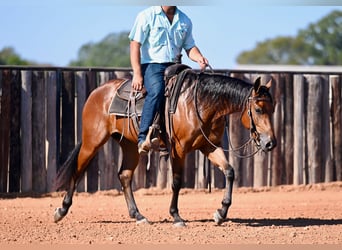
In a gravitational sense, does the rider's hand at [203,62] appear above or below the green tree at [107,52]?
below

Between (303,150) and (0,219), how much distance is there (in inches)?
261

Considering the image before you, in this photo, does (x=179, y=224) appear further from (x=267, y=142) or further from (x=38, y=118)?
(x=38, y=118)

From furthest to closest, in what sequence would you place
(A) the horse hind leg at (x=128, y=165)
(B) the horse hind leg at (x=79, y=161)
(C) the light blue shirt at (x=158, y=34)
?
(A) the horse hind leg at (x=128, y=165) → (B) the horse hind leg at (x=79, y=161) → (C) the light blue shirt at (x=158, y=34)

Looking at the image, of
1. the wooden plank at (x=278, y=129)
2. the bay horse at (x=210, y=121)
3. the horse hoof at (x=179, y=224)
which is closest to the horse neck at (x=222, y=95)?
the bay horse at (x=210, y=121)

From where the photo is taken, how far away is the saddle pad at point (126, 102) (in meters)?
11.2

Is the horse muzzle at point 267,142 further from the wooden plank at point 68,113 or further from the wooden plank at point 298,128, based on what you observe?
the wooden plank at point 298,128

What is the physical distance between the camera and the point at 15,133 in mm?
14828

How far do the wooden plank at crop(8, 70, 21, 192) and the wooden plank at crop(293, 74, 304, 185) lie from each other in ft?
16.9

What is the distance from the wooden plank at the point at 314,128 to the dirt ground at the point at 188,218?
34 centimetres

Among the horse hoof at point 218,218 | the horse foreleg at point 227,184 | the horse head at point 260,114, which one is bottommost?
the horse hoof at point 218,218

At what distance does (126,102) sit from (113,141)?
4.05 m

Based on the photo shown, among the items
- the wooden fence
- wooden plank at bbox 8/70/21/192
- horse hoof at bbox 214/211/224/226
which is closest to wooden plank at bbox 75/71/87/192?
the wooden fence

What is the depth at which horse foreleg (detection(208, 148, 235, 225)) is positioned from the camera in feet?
34.8

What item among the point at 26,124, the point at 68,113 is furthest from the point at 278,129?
the point at 26,124
